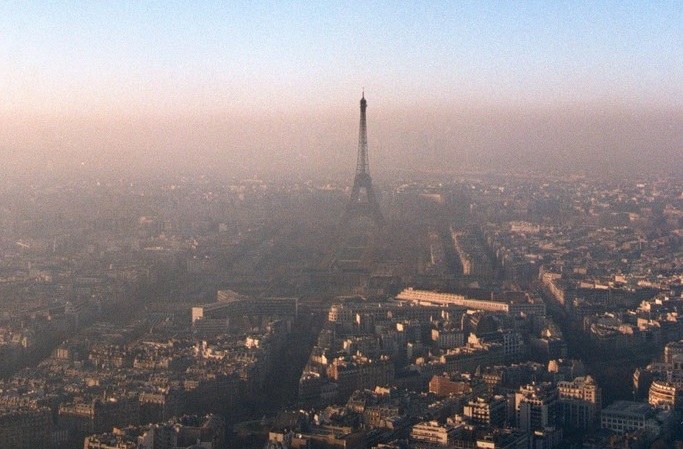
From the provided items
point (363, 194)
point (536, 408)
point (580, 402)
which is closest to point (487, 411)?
point (536, 408)

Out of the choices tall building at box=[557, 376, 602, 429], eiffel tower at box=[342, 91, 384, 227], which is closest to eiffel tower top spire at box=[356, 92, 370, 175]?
eiffel tower at box=[342, 91, 384, 227]

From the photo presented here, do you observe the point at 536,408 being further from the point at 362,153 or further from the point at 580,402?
the point at 362,153

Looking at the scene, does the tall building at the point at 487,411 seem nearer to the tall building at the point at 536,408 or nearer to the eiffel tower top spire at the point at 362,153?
the tall building at the point at 536,408

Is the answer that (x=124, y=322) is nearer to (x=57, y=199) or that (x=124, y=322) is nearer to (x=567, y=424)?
(x=567, y=424)

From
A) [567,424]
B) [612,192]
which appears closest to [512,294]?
[567,424]

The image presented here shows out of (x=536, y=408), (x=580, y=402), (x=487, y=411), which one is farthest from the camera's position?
(x=580, y=402)

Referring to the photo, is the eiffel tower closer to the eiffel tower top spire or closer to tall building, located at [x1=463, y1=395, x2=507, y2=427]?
the eiffel tower top spire

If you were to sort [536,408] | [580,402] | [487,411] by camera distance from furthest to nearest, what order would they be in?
1. [580,402]
2. [536,408]
3. [487,411]

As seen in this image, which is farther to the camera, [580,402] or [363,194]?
[363,194]
